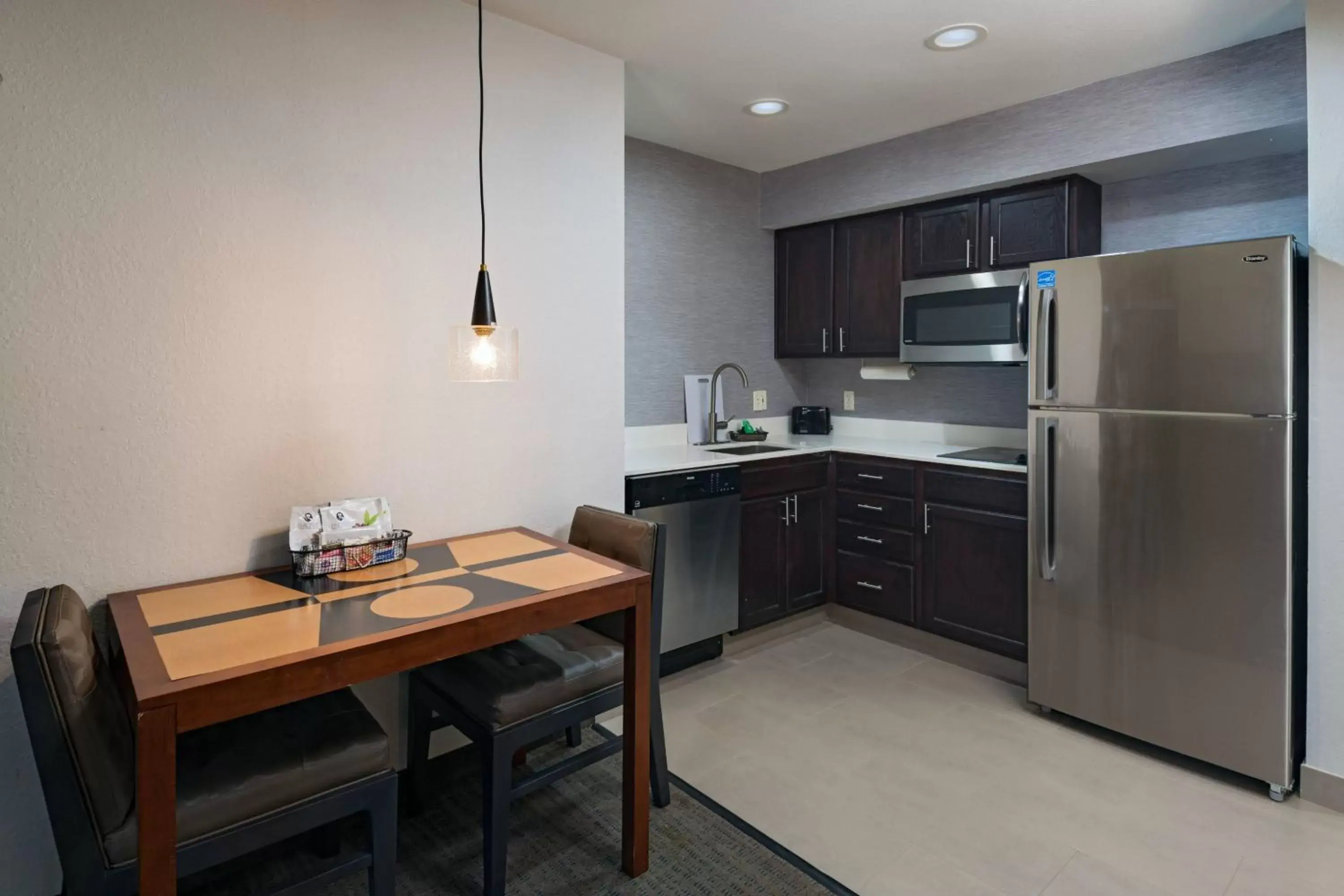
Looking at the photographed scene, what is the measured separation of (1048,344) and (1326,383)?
2.52 ft

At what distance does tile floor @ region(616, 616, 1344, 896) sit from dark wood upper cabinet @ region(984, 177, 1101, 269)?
6.01ft

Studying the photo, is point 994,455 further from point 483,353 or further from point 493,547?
point 483,353

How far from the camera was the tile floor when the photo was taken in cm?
198

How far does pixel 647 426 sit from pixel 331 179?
197 centimetres

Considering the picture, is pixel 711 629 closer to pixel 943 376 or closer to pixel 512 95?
pixel 943 376

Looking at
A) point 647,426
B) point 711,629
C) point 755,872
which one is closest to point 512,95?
point 647,426

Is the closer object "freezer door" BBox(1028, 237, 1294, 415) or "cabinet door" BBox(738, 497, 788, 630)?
"freezer door" BBox(1028, 237, 1294, 415)

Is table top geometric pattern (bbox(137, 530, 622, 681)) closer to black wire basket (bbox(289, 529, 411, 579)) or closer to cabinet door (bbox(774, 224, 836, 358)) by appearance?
black wire basket (bbox(289, 529, 411, 579))

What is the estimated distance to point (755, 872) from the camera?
1.98 meters

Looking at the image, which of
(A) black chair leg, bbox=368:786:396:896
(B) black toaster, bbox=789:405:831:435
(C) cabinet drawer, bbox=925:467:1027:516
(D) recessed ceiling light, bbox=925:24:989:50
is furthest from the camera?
(B) black toaster, bbox=789:405:831:435

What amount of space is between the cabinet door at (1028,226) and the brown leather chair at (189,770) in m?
3.05

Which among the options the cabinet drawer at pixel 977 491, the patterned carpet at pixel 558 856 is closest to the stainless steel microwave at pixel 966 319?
the cabinet drawer at pixel 977 491

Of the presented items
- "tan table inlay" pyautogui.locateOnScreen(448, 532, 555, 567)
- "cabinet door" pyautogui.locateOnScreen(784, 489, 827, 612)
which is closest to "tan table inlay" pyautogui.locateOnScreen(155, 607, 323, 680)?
"tan table inlay" pyautogui.locateOnScreen(448, 532, 555, 567)

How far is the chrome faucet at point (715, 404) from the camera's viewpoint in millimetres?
3951
